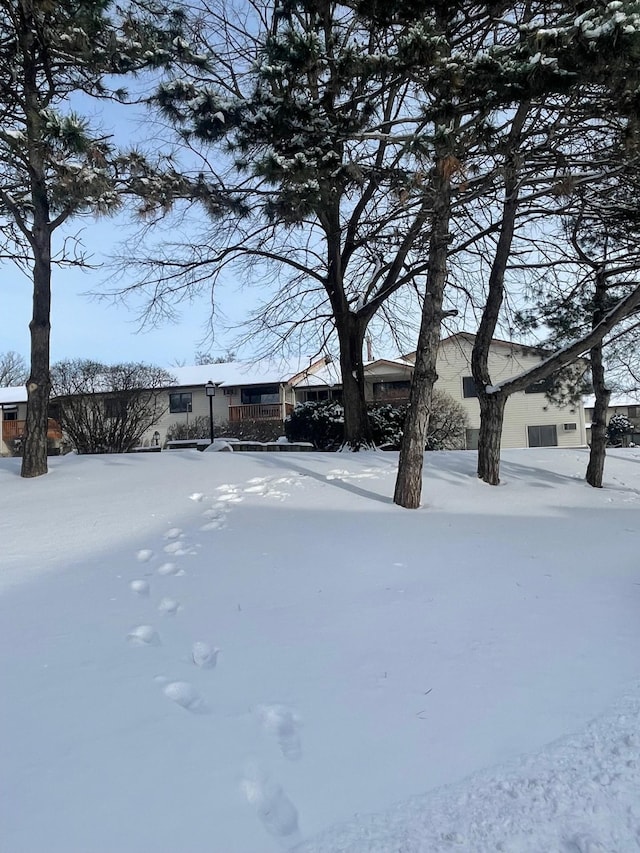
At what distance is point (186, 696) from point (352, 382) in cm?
1069

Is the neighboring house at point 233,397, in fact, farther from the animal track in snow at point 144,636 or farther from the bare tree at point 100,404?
the animal track in snow at point 144,636

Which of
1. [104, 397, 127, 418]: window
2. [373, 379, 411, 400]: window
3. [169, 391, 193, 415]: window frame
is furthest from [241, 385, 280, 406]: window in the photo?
[104, 397, 127, 418]: window

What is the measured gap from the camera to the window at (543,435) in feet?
91.8

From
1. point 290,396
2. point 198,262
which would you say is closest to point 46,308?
point 198,262

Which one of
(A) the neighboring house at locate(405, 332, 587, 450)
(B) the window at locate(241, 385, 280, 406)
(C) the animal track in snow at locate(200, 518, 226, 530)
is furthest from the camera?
(B) the window at locate(241, 385, 280, 406)

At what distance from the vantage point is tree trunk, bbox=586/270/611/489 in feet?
34.2

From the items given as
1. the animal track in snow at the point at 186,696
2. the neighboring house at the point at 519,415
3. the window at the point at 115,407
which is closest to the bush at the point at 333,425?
the window at the point at 115,407

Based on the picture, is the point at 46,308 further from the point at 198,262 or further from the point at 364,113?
the point at 364,113

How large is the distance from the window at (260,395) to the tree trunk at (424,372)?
22488 mm

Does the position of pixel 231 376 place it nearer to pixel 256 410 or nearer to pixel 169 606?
pixel 256 410

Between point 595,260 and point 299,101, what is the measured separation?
6555mm

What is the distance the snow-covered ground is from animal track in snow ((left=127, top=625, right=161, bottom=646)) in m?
0.02

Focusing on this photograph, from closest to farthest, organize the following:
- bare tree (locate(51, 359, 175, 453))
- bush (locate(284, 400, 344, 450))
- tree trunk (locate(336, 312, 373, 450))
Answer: tree trunk (locate(336, 312, 373, 450)) < bush (locate(284, 400, 344, 450)) < bare tree (locate(51, 359, 175, 453))

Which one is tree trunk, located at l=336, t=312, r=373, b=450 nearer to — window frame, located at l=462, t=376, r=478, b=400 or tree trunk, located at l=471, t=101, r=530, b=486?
tree trunk, located at l=471, t=101, r=530, b=486
